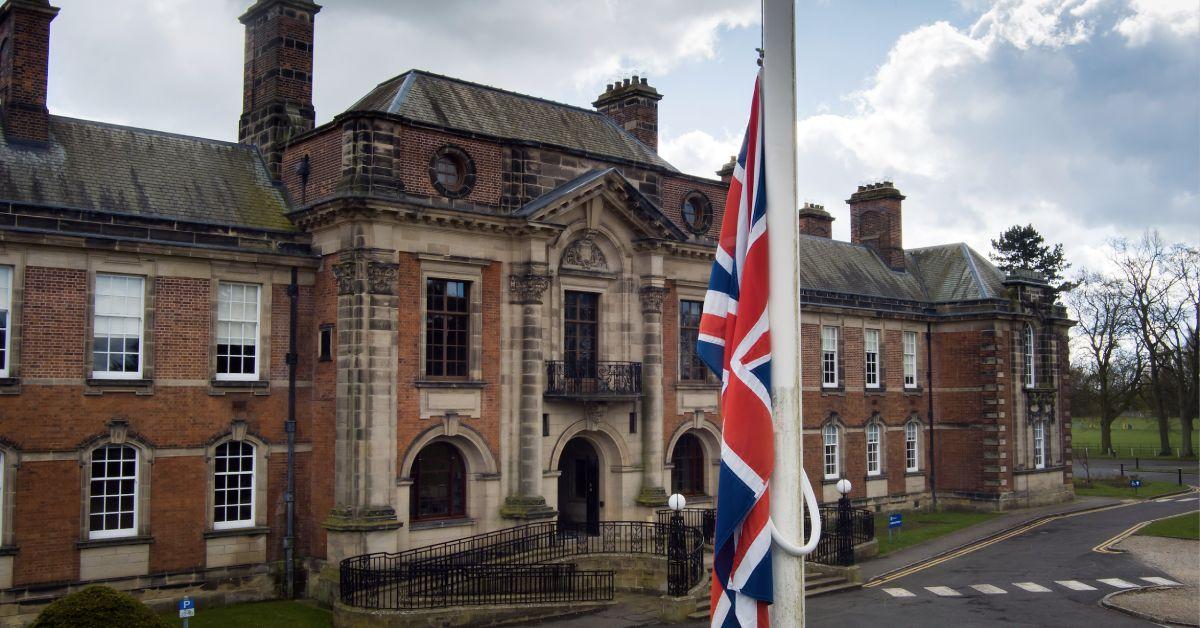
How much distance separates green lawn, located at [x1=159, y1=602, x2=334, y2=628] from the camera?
21.0 m

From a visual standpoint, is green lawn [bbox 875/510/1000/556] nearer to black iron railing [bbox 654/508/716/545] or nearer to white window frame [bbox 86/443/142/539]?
black iron railing [bbox 654/508/716/545]

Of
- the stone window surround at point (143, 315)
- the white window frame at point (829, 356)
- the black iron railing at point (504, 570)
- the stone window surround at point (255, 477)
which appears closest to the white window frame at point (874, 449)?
the white window frame at point (829, 356)

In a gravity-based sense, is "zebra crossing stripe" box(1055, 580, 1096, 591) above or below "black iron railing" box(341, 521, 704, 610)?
below

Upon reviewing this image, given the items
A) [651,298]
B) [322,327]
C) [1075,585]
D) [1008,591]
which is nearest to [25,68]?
[322,327]

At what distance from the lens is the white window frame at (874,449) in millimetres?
39531

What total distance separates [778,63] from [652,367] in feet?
70.3

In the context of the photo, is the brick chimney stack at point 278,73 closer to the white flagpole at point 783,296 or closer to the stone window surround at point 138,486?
the stone window surround at point 138,486

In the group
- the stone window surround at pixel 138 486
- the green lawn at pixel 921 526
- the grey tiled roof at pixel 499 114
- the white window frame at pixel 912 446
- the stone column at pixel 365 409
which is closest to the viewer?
the stone window surround at pixel 138 486

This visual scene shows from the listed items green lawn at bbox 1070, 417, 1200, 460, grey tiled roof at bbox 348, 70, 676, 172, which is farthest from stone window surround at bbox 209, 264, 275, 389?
green lawn at bbox 1070, 417, 1200, 460

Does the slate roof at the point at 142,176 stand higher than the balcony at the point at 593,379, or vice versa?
the slate roof at the point at 142,176

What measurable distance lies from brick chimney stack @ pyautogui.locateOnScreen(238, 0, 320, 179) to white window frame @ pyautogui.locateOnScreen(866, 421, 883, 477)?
2416 centimetres

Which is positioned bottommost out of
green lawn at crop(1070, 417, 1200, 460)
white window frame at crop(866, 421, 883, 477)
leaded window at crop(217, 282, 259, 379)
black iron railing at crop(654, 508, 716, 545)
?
green lawn at crop(1070, 417, 1200, 460)

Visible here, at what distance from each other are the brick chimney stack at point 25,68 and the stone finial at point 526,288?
37.6 feet

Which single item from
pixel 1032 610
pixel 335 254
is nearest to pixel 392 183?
pixel 335 254
